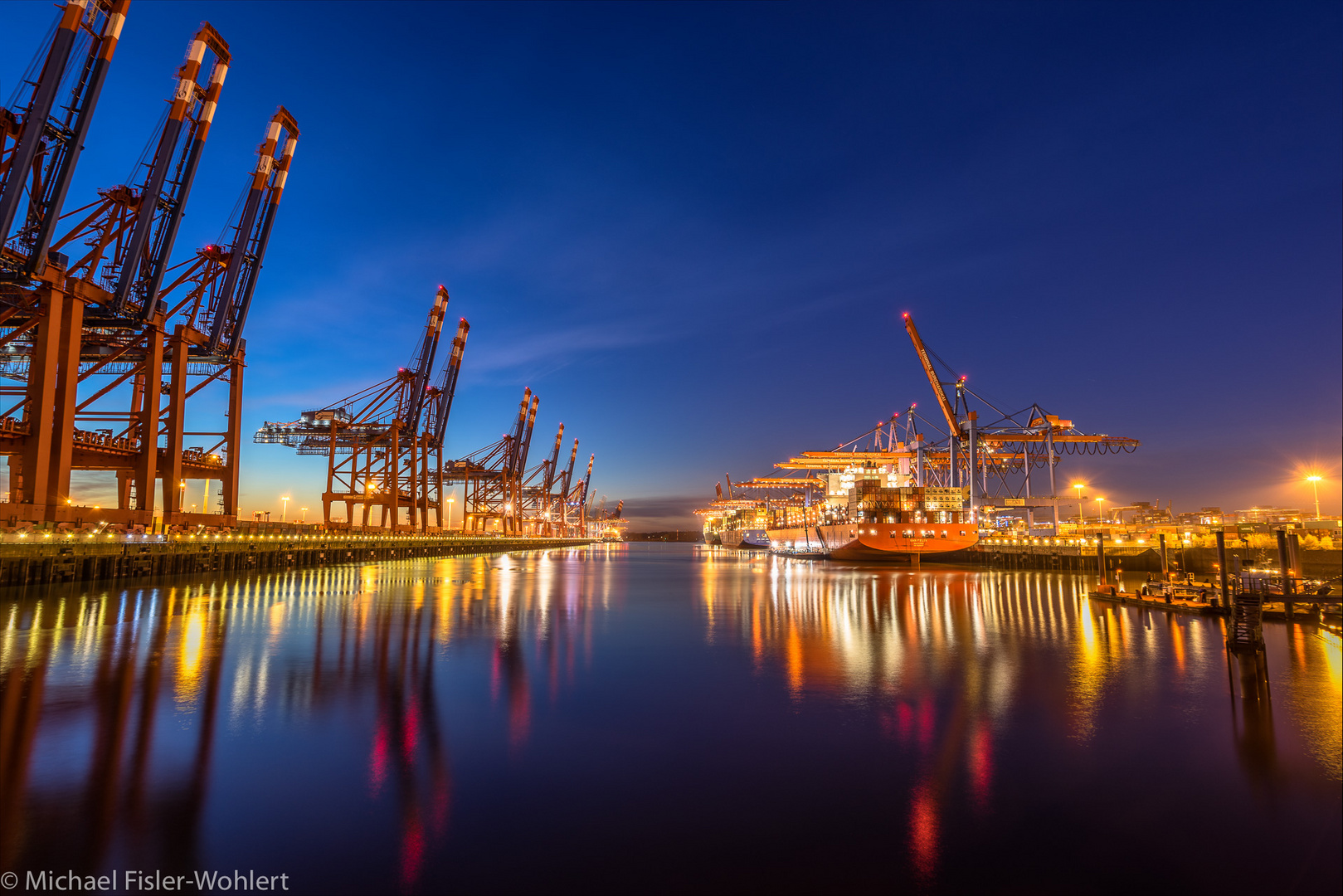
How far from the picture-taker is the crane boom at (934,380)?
216 ft

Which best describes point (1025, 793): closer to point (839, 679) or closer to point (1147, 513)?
point (839, 679)

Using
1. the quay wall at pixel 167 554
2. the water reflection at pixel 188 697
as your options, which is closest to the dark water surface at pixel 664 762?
the water reflection at pixel 188 697

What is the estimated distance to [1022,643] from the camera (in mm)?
16359

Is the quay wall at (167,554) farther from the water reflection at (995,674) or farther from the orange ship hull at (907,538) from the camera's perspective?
the orange ship hull at (907,538)

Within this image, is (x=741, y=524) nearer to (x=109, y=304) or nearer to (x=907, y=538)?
(x=907, y=538)

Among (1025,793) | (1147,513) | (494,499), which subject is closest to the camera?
(1025,793)

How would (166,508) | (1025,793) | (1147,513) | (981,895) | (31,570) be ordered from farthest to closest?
(1147,513) < (166,508) < (31,570) < (1025,793) < (981,895)

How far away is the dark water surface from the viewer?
5234mm

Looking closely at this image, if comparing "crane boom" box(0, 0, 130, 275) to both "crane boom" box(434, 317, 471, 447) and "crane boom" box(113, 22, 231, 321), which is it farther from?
"crane boom" box(434, 317, 471, 447)

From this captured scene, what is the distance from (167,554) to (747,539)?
127316mm

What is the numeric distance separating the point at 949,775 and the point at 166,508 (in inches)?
1716

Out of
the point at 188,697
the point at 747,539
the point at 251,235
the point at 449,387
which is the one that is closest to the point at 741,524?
the point at 747,539

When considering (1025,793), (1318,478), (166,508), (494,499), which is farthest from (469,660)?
(494,499)

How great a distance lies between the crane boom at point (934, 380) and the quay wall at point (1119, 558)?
12.6 metres
